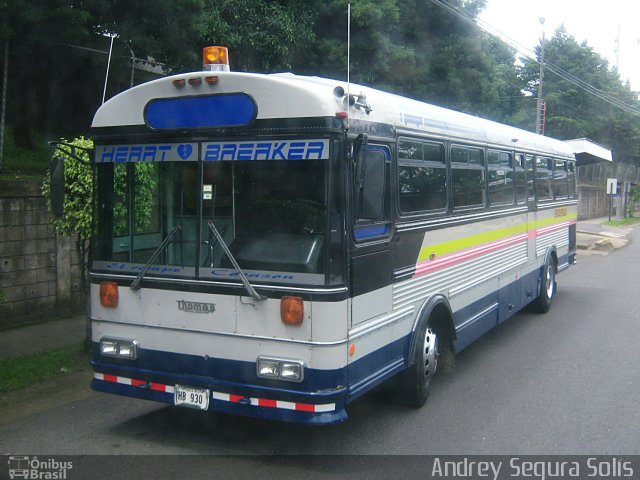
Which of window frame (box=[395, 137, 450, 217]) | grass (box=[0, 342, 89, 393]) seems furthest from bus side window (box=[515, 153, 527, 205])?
grass (box=[0, 342, 89, 393])

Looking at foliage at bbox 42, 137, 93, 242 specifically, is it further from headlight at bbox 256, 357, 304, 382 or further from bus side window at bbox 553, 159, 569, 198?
bus side window at bbox 553, 159, 569, 198

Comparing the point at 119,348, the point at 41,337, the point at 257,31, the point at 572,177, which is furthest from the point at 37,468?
the point at 572,177

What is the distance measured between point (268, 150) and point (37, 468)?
2872 mm

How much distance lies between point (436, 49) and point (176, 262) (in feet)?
39.8

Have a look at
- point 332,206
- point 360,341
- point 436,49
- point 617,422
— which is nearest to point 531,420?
point 617,422

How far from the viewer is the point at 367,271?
5.20 m

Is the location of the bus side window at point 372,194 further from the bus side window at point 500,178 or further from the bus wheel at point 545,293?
the bus wheel at point 545,293

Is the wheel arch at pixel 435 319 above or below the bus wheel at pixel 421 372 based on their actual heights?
above

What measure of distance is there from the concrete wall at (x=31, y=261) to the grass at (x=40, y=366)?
1.47 meters

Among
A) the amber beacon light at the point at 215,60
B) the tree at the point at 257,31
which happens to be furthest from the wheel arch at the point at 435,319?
the tree at the point at 257,31

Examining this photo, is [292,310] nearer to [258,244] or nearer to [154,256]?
[258,244]

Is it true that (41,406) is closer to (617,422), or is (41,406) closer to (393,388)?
(393,388)

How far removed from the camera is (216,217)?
516cm

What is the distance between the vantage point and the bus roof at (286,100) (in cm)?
483
